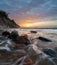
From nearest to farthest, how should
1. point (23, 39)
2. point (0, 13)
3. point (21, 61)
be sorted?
1. point (21, 61)
2. point (23, 39)
3. point (0, 13)

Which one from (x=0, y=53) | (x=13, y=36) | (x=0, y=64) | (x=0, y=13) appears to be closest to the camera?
(x=0, y=64)

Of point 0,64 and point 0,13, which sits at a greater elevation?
point 0,13

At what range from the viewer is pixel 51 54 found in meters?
8.20

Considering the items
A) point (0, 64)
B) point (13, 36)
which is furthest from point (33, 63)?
point (13, 36)

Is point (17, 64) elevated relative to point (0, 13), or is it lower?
lower

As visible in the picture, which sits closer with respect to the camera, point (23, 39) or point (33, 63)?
point (33, 63)

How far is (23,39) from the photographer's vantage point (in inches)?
458

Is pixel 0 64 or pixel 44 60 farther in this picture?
pixel 44 60

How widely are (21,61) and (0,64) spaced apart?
91 centimetres

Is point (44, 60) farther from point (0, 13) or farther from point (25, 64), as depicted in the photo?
point (0, 13)

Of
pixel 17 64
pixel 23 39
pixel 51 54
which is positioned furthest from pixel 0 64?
pixel 23 39

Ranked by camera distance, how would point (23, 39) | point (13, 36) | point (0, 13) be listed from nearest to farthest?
point (23, 39) → point (13, 36) → point (0, 13)

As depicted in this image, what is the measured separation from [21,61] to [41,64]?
0.83m

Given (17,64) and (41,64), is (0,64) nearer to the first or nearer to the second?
(17,64)
